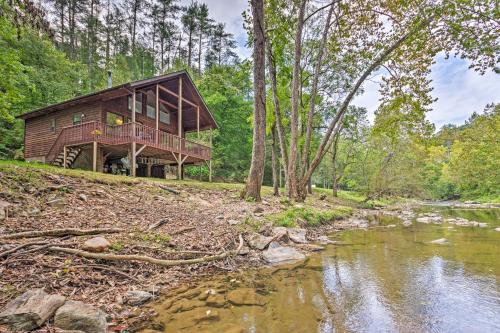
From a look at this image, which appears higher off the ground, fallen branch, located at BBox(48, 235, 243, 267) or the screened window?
the screened window

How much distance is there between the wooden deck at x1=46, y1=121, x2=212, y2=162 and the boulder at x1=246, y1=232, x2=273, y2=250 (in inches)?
401

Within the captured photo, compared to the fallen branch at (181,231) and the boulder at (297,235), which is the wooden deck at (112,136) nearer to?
the fallen branch at (181,231)

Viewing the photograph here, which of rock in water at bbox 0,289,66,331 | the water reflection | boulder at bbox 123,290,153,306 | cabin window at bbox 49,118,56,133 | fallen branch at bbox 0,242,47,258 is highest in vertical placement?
cabin window at bbox 49,118,56,133

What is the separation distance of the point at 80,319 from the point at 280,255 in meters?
3.71

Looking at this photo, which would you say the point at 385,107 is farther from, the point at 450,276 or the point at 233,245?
the point at 233,245

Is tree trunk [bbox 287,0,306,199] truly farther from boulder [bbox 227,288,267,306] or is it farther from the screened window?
the screened window

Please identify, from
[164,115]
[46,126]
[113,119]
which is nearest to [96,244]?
[113,119]

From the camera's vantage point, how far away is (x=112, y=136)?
14148 millimetres

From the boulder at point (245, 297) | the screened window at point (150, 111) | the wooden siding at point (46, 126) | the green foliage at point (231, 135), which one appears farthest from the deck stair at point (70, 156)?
the green foliage at point (231, 135)

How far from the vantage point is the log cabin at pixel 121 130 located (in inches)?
556

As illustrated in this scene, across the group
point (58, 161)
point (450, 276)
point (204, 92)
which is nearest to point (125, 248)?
point (450, 276)

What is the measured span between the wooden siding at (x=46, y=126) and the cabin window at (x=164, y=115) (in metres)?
5.04

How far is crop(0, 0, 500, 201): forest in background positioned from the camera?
15203 millimetres

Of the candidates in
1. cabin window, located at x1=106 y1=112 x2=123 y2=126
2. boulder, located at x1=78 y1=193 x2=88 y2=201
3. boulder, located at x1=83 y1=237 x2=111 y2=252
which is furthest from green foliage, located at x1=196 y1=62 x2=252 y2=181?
boulder, located at x1=83 y1=237 x2=111 y2=252
